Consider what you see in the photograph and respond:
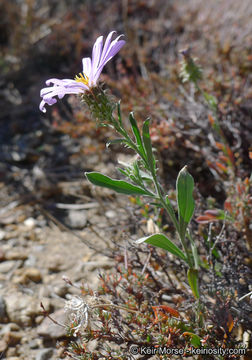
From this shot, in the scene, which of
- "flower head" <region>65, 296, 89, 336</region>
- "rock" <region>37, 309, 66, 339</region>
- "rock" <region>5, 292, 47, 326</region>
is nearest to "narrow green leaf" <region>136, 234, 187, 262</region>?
"flower head" <region>65, 296, 89, 336</region>

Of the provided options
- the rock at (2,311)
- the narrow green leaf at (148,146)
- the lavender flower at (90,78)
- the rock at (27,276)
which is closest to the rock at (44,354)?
the rock at (2,311)

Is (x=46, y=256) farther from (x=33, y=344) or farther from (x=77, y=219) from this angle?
(x=33, y=344)

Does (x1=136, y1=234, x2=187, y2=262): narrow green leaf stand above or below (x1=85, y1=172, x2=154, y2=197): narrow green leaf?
below

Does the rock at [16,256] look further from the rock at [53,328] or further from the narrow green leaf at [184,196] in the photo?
the narrow green leaf at [184,196]

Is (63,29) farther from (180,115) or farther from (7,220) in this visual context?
(7,220)

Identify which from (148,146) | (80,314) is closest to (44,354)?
(80,314)

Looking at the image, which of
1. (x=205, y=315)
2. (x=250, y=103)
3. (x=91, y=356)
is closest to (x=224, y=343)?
(x=205, y=315)

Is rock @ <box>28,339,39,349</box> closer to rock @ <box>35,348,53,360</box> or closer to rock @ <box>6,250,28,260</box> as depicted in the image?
rock @ <box>35,348,53,360</box>
